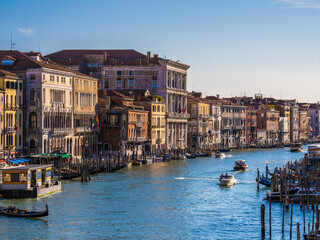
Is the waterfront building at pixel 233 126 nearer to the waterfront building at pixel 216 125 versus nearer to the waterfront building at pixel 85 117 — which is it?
the waterfront building at pixel 216 125

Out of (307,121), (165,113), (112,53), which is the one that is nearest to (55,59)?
(112,53)

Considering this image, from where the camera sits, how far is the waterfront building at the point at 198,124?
264 feet

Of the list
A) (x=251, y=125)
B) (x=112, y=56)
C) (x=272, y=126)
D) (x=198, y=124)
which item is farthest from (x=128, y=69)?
(x=272, y=126)

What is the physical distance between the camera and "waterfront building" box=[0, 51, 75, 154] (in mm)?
48094

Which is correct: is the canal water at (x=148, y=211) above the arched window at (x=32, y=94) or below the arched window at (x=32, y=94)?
below

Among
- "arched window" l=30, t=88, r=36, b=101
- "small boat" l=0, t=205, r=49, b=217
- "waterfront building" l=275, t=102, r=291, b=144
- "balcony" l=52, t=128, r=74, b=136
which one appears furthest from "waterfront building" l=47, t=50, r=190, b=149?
"waterfront building" l=275, t=102, r=291, b=144

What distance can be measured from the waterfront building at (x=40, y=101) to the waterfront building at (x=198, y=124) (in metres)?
30.5

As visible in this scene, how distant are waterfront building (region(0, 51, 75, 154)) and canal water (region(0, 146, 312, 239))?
17.8 feet

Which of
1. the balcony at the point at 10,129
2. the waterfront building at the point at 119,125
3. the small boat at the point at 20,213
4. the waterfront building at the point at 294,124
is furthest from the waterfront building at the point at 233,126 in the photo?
the small boat at the point at 20,213

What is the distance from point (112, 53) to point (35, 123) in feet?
79.3

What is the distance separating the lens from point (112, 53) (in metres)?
71.7

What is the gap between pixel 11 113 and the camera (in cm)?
4606

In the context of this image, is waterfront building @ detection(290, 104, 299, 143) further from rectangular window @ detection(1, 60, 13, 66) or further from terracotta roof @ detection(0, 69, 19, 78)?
terracotta roof @ detection(0, 69, 19, 78)

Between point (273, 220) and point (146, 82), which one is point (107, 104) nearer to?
point (146, 82)
